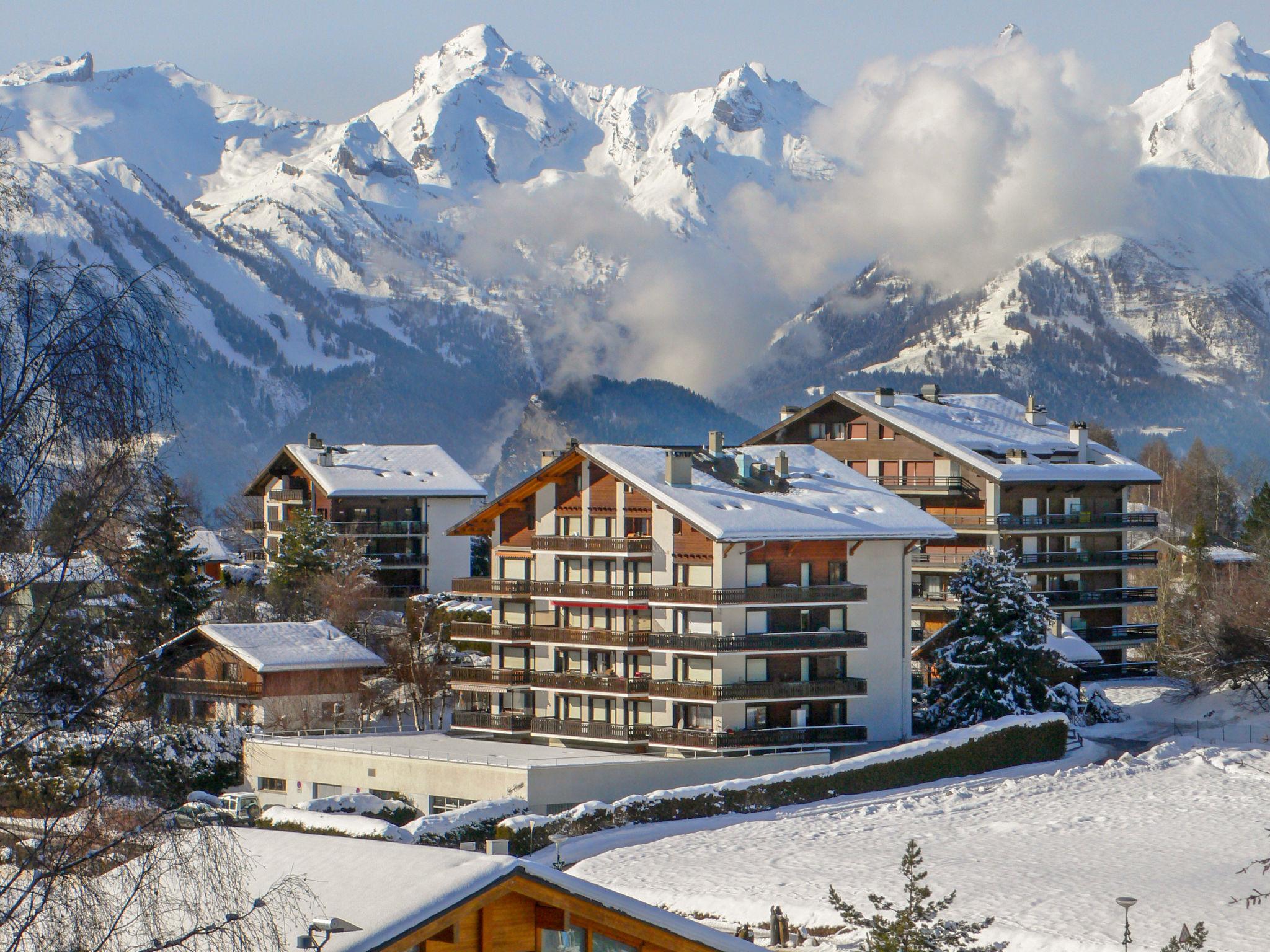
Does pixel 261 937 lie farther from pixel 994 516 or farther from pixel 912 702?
pixel 994 516

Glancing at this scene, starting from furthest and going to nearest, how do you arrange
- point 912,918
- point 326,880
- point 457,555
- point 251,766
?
point 457,555 → point 251,766 → point 912,918 → point 326,880

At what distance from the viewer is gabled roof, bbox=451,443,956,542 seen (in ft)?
181

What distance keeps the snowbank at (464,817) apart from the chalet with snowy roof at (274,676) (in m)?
15.5

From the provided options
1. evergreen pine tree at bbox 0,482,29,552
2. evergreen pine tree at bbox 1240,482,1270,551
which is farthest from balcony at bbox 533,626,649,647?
evergreen pine tree at bbox 0,482,29,552

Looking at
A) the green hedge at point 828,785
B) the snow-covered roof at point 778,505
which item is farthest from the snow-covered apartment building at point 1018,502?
the green hedge at point 828,785

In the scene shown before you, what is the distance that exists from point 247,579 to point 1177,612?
41021mm

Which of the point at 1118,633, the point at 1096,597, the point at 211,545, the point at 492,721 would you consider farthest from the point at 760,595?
the point at 211,545

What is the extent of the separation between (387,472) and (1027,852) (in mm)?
56214

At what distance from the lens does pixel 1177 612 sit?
80250 millimetres

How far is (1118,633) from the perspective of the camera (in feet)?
253

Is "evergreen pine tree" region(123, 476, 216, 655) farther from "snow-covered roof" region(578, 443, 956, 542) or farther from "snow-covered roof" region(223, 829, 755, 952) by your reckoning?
"snow-covered roof" region(578, 443, 956, 542)

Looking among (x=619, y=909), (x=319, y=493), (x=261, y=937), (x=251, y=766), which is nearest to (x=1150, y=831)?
(x=251, y=766)

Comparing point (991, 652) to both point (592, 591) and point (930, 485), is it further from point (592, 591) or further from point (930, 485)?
point (930, 485)

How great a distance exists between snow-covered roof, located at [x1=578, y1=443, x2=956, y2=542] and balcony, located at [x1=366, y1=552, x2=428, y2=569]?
100ft
